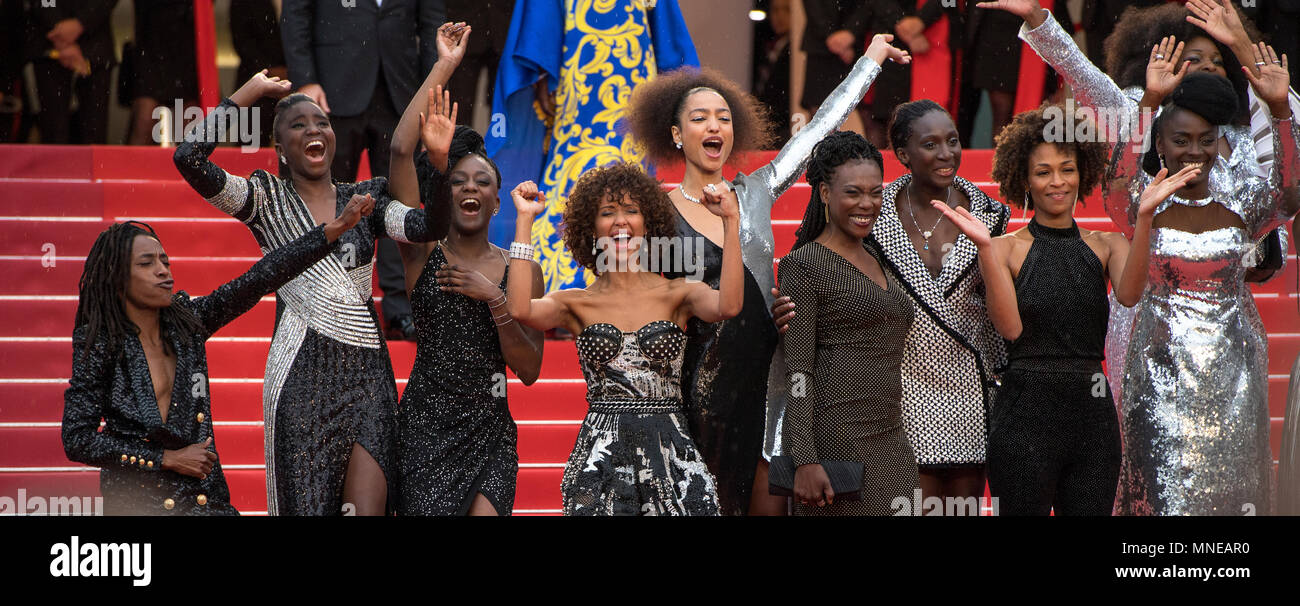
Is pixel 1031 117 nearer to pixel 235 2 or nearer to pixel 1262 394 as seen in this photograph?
pixel 1262 394

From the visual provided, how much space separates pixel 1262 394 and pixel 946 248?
1207 millimetres

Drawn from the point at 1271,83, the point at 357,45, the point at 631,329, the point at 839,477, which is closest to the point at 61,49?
the point at 357,45

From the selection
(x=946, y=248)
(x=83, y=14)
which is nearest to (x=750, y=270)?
(x=946, y=248)

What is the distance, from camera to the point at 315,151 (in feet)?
15.7

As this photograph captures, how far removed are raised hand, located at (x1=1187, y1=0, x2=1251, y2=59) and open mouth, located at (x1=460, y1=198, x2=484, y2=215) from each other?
2632mm

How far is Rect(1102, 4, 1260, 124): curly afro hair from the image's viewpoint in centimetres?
571

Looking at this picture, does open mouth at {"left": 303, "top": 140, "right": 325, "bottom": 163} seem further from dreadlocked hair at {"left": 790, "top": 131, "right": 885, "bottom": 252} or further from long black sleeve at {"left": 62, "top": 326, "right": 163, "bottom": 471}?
dreadlocked hair at {"left": 790, "top": 131, "right": 885, "bottom": 252}

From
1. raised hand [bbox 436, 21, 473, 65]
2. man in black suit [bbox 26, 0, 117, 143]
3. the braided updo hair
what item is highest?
man in black suit [bbox 26, 0, 117, 143]

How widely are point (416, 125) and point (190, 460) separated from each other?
1330mm

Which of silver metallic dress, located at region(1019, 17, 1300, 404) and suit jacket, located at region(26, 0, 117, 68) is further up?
suit jacket, located at region(26, 0, 117, 68)

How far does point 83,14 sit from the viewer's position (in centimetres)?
894

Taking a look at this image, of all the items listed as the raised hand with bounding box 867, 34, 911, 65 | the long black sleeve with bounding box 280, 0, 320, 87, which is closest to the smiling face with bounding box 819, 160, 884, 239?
the raised hand with bounding box 867, 34, 911, 65

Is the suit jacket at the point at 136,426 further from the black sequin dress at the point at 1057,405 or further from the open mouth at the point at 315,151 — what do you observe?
the black sequin dress at the point at 1057,405

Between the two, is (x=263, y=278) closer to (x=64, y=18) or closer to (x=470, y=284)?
(x=470, y=284)
